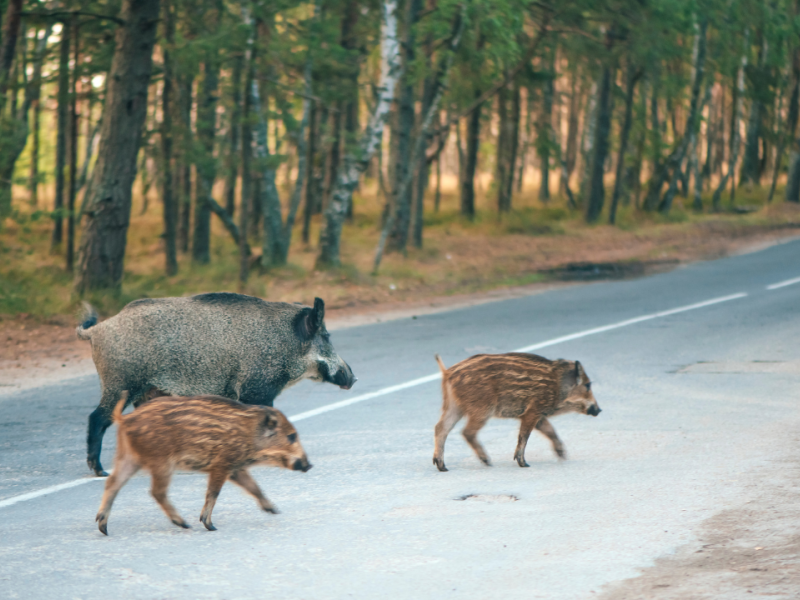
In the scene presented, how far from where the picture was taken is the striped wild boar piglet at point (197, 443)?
222 inches

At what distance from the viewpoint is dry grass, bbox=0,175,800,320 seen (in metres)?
19.0

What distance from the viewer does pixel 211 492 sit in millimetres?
5742

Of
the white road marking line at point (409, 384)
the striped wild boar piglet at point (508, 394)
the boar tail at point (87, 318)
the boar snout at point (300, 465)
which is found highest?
the boar tail at point (87, 318)

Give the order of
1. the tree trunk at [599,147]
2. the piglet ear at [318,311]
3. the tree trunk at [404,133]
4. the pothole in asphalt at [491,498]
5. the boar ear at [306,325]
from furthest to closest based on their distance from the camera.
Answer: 1. the tree trunk at [599,147]
2. the tree trunk at [404,133]
3. the boar ear at [306,325]
4. the piglet ear at [318,311]
5. the pothole in asphalt at [491,498]

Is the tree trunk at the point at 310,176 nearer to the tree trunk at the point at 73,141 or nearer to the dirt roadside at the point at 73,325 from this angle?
the tree trunk at the point at 73,141

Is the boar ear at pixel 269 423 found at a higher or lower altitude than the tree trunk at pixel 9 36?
lower

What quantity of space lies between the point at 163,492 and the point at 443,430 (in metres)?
2.34

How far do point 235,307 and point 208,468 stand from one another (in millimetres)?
2114

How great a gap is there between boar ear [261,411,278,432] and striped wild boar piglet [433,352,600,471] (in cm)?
175

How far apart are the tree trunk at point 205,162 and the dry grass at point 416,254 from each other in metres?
0.77

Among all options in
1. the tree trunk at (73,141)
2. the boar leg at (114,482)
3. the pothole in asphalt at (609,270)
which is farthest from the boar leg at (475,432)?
the pothole in asphalt at (609,270)

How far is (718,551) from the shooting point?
529 cm

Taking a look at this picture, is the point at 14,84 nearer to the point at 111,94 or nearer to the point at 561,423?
the point at 111,94

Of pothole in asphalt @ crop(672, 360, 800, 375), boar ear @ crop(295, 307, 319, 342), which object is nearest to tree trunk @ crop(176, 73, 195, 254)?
pothole in asphalt @ crop(672, 360, 800, 375)
